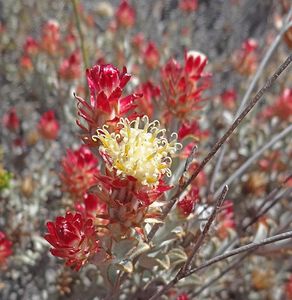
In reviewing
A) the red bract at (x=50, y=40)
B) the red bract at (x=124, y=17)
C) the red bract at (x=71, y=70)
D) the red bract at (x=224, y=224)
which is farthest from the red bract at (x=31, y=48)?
the red bract at (x=224, y=224)

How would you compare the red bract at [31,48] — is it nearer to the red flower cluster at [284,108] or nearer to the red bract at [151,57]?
the red bract at [151,57]

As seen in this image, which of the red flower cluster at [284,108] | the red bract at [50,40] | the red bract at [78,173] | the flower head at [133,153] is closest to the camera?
the flower head at [133,153]

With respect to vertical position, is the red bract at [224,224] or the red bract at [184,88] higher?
the red bract at [184,88]

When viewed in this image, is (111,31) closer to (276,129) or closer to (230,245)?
(276,129)

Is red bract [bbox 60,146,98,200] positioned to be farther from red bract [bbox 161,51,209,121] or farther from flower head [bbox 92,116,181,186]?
flower head [bbox 92,116,181,186]

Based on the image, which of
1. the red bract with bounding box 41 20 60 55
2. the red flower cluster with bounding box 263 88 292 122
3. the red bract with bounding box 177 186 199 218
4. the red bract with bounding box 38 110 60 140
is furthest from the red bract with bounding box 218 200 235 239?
the red bract with bounding box 41 20 60 55
